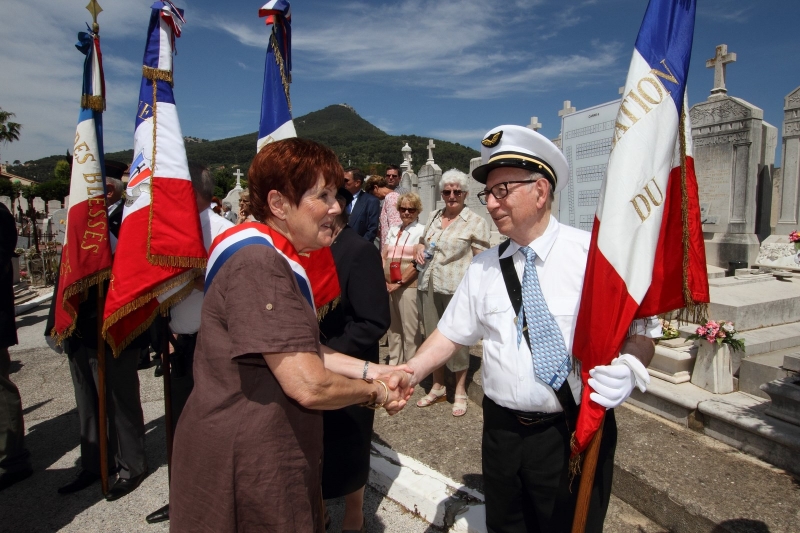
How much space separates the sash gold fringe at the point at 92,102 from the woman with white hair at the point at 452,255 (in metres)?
2.91

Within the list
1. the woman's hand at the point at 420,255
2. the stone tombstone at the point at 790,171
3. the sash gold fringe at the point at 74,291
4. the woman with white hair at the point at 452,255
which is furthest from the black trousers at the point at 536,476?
the stone tombstone at the point at 790,171

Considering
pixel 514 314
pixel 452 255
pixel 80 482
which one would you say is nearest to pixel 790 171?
pixel 452 255

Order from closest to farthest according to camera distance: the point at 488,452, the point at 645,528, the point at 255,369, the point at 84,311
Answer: the point at 255,369
the point at 488,452
the point at 645,528
the point at 84,311

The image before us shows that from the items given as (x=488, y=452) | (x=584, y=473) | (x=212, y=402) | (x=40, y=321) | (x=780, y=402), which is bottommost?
(x=40, y=321)

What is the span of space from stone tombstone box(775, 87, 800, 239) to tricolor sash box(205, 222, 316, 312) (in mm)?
10653

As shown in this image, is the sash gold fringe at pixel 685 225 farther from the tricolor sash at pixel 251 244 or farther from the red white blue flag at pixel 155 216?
the red white blue flag at pixel 155 216

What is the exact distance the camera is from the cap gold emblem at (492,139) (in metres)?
2.10

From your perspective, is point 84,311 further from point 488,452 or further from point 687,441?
point 687,441

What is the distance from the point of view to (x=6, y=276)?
3.85 meters

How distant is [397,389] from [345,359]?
364 millimetres

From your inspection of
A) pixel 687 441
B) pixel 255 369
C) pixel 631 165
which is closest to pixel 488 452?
pixel 255 369

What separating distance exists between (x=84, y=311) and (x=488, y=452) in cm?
325

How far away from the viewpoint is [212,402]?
161 centimetres

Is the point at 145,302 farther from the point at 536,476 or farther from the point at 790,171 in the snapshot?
the point at 790,171
